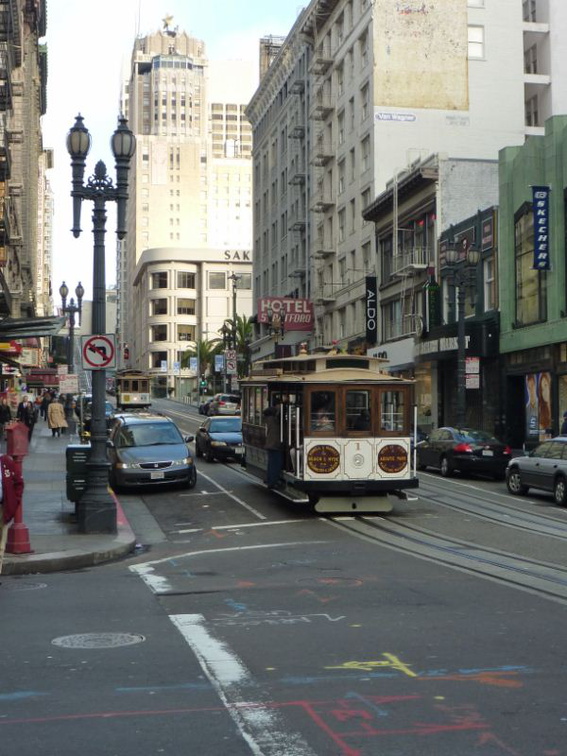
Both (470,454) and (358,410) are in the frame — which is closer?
(358,410)

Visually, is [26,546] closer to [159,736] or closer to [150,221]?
[159,736]

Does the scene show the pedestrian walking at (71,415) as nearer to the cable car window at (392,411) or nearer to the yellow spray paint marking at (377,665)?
the cable car window at (392,411)

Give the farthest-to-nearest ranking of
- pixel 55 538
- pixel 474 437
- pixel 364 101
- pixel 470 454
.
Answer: pixel 364 101 < pixel 474 437 < pixel 470 454 < pixel 55 538

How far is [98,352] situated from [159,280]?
14468 centimetres

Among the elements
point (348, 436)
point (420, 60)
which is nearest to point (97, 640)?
point (348, 436)

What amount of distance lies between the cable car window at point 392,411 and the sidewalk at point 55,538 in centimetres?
511

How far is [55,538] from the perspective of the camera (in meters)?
14.8

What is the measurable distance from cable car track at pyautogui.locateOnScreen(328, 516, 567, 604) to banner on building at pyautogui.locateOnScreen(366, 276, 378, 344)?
115ft

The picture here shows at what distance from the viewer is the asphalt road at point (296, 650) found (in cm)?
577

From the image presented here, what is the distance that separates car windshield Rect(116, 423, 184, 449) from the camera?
77.6 feet

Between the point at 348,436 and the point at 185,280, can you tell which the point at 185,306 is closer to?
the point at 185,280

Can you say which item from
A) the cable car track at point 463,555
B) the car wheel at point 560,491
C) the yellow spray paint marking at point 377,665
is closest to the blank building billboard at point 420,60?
the car wheel at point 560,491

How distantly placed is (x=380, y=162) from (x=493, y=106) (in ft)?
22.4

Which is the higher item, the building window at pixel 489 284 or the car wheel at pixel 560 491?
the building window at pixel 489 284
